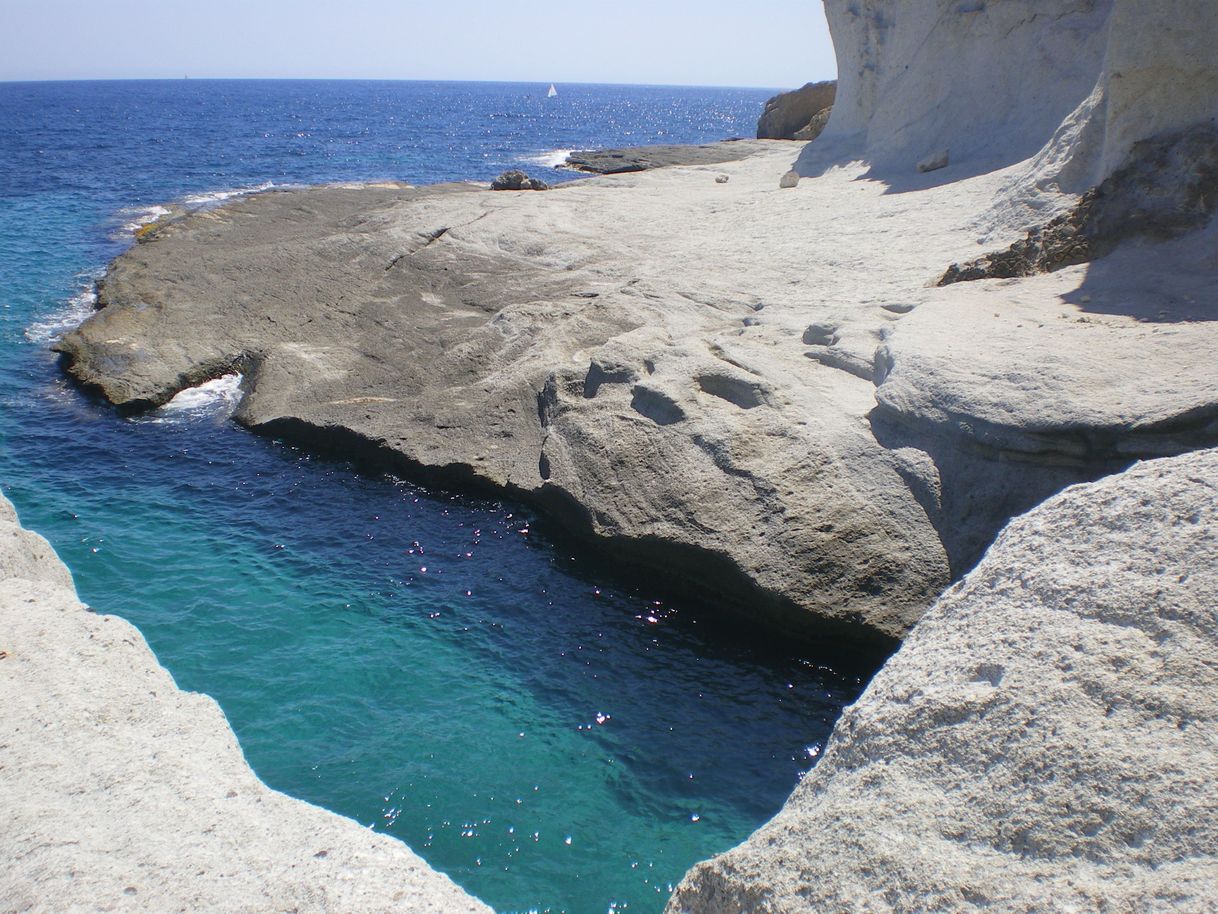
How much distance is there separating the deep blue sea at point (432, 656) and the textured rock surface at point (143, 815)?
92.0 inches

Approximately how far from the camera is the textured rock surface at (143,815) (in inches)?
160

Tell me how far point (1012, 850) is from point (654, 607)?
21.2 ft

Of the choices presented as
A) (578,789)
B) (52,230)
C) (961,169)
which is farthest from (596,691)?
(52,230)

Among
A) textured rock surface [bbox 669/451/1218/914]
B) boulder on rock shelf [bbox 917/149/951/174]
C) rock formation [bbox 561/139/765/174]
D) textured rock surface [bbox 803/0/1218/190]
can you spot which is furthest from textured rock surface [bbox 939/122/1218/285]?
rock formation [bbox 561/139/765/174]

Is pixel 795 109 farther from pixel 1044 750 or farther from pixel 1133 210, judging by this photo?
pixel 1044 750

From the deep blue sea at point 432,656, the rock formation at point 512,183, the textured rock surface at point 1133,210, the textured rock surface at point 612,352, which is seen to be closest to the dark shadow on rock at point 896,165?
the textured rock surface at point 612,352

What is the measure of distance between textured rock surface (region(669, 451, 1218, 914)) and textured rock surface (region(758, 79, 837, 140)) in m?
38.0

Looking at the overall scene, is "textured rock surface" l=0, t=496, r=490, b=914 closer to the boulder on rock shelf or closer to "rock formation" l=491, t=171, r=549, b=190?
the boulder on rock shelf

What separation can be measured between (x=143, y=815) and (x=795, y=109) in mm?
42539

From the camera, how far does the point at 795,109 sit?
138 ft

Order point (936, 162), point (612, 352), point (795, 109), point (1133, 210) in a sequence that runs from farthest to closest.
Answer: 1. point (795, 109)
2. point (936, 162)
3. point (612, 352)
4. point (1133, 210)

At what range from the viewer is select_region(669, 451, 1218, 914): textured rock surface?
339cm

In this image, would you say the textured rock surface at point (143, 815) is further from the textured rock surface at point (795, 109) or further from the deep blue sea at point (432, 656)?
the textured rock surface at point (795, 109)

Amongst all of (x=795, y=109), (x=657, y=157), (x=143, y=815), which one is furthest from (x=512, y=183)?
(x=143, y=815)
